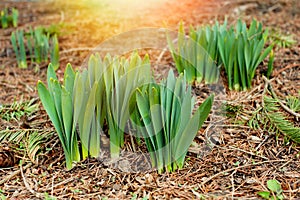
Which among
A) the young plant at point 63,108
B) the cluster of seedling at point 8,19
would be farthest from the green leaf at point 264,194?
the cluster of seedling at point 8,19

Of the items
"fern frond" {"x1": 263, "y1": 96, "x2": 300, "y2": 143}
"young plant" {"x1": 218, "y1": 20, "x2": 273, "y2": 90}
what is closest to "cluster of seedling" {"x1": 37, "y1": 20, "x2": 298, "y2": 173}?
"fern frond" {"x1": 263, "y1": 96, "x2": 300, "y2": 143}

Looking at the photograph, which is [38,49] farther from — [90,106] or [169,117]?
[169,117]

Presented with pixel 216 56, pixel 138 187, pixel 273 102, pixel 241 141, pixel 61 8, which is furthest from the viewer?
pixel 61 8

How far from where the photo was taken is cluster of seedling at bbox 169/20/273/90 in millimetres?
2242

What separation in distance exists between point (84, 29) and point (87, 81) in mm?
1965

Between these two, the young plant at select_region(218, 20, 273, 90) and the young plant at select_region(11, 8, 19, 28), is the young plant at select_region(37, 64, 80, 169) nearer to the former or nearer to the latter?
the young plant at select_region(218, 20, 273, 90)

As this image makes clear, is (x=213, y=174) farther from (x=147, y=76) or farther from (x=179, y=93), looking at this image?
(x=147, y=76)

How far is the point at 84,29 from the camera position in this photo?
3.60 metres

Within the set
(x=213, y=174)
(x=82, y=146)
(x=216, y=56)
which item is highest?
(x=216, y=56)

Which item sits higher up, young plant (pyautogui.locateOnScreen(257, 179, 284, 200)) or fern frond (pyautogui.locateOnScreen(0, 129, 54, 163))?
fern frond (pyautogui.locateOnScreen(0, 129, 54, 163))

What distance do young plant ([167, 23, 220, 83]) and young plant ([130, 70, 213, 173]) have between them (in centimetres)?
63

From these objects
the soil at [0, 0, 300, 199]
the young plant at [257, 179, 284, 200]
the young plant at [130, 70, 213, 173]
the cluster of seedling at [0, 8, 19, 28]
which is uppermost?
the cluster of seedling at [0, 8, 19, 28]

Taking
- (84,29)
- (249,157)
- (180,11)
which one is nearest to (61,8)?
(84,29)

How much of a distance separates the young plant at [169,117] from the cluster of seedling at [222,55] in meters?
0.64
